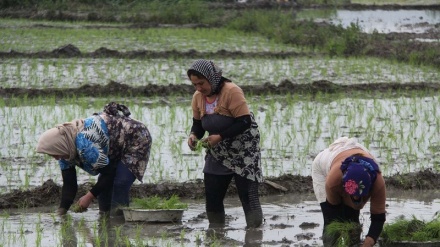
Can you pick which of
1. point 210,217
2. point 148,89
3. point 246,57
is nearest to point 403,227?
point 210,217

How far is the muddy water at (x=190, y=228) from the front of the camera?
5.37 meters

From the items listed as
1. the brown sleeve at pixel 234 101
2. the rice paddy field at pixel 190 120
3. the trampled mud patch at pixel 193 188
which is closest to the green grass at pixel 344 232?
the rice paddy field at pixel 190 120

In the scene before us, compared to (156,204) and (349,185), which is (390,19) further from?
(349,185)

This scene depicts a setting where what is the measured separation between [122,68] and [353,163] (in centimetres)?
983

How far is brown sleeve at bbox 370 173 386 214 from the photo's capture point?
4.45 meters

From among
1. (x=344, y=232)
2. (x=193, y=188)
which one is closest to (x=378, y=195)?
(x=344, y=232)

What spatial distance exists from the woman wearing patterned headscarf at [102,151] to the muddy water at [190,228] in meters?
0.19

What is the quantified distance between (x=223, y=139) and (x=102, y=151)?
2.48ft

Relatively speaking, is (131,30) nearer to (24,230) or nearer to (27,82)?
(27,82)

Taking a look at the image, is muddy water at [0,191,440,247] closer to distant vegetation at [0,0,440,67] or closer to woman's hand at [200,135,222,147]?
woman's hand at [200,135,222,147]

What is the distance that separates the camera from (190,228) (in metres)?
5.79

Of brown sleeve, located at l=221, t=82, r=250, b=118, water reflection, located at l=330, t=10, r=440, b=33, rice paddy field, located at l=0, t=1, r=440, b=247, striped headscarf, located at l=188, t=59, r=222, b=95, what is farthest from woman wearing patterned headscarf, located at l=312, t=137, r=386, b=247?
water reflection, located at l=330, t=10, r=440, b=33

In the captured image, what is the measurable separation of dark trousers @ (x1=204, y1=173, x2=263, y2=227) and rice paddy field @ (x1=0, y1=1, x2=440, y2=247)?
0.29 ft

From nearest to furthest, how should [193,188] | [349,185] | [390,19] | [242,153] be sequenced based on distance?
[349,185], [242,153], [193,188], [390,19]
